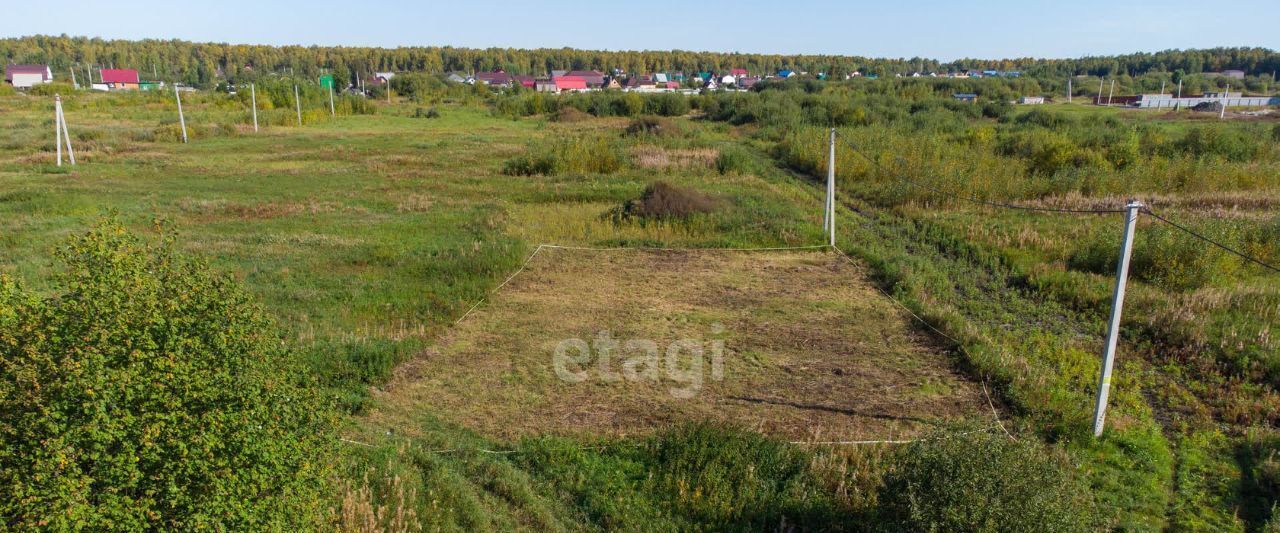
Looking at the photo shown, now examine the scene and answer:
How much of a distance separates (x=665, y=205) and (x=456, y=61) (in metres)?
117

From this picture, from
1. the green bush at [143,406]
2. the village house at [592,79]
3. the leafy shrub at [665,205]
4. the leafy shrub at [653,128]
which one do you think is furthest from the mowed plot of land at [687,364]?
the village house at [592,79]

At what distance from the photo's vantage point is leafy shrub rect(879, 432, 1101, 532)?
354 cm

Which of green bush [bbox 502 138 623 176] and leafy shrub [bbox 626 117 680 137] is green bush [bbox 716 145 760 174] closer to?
green bush [bbox 502 138 623 176]

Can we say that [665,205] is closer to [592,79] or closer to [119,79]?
[592,79]

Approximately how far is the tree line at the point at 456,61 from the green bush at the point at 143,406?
78465 millimetres

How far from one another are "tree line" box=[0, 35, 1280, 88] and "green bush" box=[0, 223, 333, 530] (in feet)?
257

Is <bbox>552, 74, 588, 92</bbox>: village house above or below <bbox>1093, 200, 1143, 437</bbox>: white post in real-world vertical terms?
above

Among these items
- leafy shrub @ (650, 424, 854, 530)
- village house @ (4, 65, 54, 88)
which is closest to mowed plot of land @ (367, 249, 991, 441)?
leafy shrub @ (650, 424, 854, 530)

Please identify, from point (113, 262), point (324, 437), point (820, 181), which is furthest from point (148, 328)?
point (820, 181)

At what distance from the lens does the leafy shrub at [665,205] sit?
12.9 meters

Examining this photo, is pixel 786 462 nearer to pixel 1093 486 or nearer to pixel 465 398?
pixel 1093 486

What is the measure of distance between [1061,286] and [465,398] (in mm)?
7047

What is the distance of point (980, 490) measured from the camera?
3635 millimetres

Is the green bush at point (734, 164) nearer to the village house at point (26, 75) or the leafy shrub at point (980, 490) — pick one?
the leafy shrub at point (980, 490)
